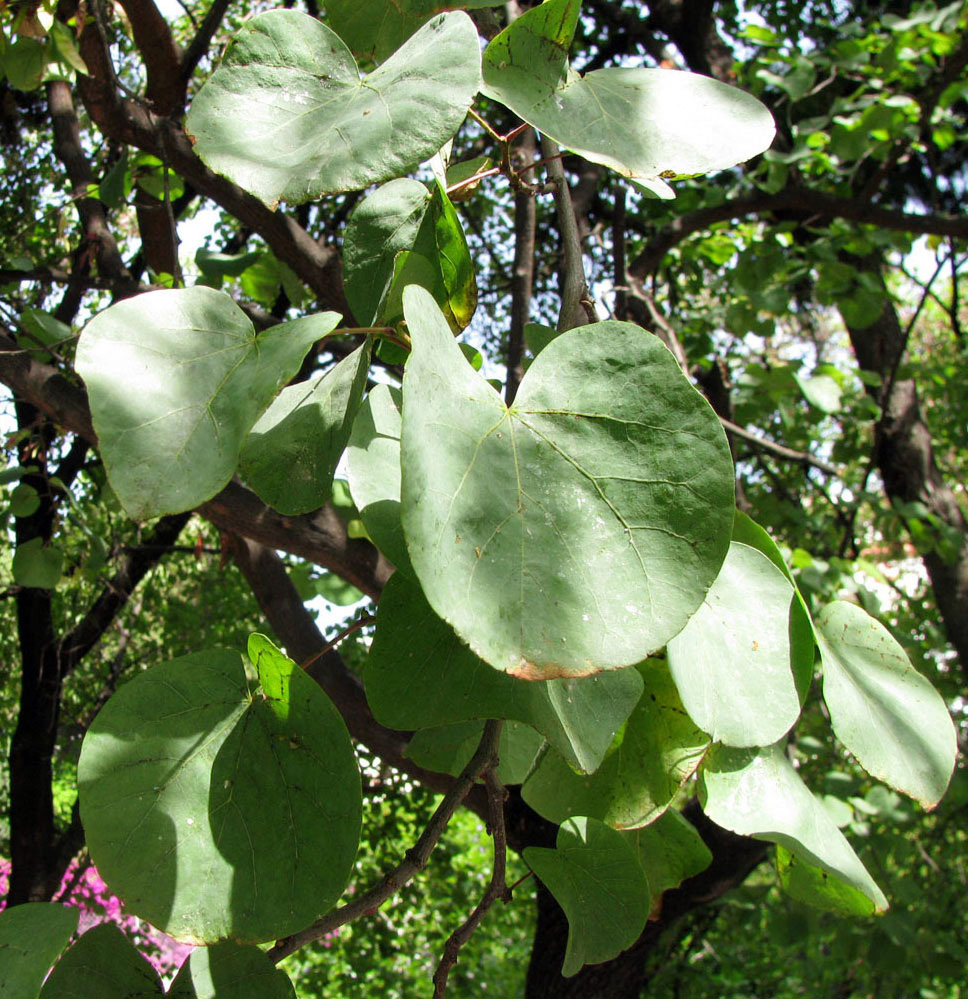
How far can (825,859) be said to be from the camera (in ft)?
1.49

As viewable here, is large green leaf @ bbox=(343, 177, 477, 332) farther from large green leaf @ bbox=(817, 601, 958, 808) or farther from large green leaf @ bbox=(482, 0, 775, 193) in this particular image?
large green leaf @ bbox=(817, 601, 958, 808)

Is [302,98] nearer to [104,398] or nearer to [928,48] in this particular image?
[104,398]

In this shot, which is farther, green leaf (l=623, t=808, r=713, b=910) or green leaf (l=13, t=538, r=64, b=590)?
green leaf (l=13, t=538, r=64, b=590)

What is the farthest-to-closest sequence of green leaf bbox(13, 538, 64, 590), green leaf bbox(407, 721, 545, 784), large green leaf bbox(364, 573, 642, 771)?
green leaf bbox(13, 538, 64, 590) → green leaf bbox(407, 721, 545, 784) → large green leaf bbox(364, 573, 642, 771)

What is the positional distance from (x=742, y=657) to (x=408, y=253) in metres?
0.24

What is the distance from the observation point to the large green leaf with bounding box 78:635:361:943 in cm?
34

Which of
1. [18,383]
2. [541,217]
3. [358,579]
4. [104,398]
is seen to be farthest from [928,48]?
[104,398]

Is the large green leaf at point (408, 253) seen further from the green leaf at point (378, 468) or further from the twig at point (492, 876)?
the twig at point (492, 876)

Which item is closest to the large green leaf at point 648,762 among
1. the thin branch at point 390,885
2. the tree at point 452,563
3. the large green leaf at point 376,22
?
the tree at point 452,563

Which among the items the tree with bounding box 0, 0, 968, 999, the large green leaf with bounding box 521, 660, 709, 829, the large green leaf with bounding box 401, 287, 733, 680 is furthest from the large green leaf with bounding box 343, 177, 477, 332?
the large green leaf with bounding box 521, 660, 709, 829

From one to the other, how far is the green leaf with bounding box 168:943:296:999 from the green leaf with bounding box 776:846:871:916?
260 millimetres

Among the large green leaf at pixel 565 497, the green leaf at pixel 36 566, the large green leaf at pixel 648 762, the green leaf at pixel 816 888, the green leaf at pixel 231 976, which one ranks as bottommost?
the green leaf at pixel 231 976

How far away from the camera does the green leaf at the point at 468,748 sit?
488mm

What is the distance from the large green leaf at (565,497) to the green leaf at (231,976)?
8.7 inches
